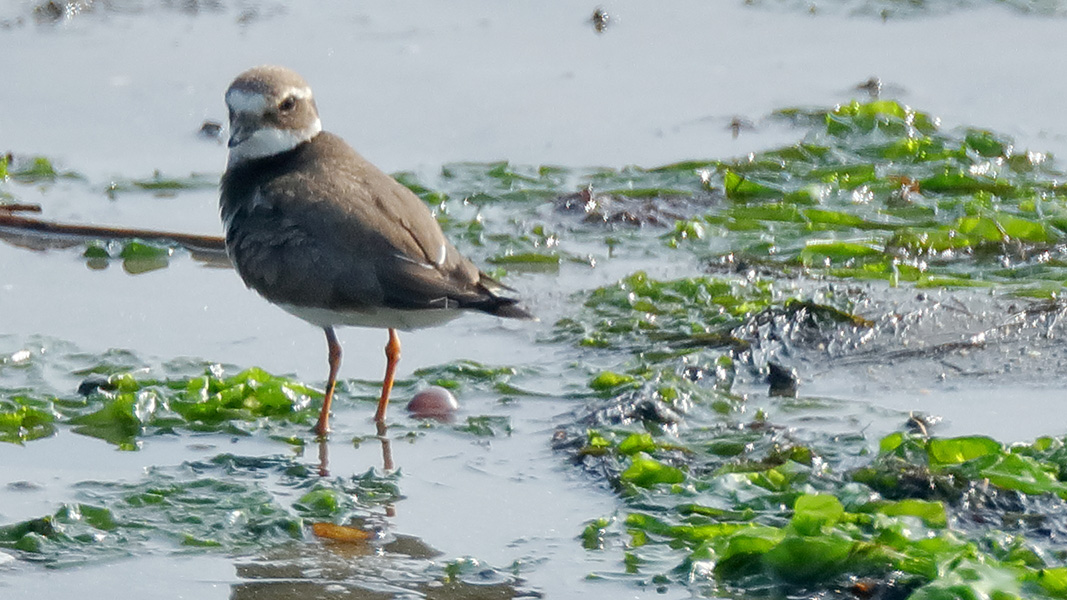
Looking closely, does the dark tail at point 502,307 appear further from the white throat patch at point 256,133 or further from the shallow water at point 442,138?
the white throat patch at point 256,133

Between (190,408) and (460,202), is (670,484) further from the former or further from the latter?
(460,202)

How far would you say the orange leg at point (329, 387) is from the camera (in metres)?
5.05

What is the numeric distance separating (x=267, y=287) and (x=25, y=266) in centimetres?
181

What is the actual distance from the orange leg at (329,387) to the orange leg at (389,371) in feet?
0.53

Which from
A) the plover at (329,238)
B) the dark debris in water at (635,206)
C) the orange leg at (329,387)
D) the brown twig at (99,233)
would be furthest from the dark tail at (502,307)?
the dark debris in water at (635,206)

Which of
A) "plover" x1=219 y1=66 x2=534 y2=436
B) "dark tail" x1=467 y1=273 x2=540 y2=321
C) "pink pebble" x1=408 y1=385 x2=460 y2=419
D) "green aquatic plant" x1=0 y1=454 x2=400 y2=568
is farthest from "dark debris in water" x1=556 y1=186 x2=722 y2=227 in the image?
"green aquatic plant" x1=0 y1=454 x2=400 y2=568

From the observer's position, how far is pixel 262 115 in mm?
5434

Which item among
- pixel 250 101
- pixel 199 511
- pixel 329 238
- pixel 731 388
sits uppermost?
pixel 250 101

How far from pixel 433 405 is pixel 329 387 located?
1.13ft

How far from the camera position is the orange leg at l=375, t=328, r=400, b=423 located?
5160 mm

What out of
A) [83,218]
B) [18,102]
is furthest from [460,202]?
[18,102]

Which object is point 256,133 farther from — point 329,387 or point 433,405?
point 433,405

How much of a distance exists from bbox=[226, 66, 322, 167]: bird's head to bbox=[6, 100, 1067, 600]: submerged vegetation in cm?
77

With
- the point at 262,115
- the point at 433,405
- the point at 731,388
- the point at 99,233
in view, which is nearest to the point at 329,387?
the point at 433,405
